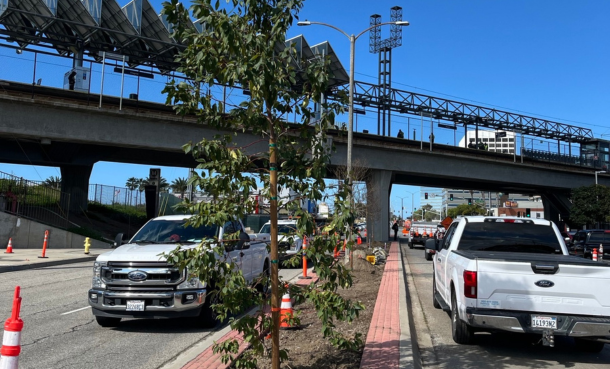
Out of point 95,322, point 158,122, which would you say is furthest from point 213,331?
point 158,122

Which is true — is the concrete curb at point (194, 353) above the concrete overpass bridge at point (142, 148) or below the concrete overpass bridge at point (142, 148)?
below

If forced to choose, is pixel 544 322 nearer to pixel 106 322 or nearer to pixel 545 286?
pixel 545 286

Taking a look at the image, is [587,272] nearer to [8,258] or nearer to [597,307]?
[597,307]

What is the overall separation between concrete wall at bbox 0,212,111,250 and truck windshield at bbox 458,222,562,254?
22.4m

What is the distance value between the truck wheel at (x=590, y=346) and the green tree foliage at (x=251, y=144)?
432cm

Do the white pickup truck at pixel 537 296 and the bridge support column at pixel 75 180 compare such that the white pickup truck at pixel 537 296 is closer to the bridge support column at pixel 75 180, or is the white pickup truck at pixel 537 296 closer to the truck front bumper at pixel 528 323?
the truck front bumper at pixel 528 323

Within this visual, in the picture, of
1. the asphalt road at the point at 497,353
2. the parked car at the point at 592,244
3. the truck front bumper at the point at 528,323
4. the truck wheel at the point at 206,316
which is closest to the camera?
the truck front bumper at the point at 528,323

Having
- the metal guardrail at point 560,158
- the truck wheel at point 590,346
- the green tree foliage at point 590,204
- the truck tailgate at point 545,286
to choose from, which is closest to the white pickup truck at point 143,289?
the truck tailgate at point 545,286

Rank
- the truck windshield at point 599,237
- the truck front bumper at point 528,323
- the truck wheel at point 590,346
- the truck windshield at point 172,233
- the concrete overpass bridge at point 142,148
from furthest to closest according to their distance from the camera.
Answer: the concrete overpass bridge at point 142,148, the truck windshield at point 599,237, the truck windshield at point 172,233, the truck wheel at point 590,346, the truck front bumper at point 528,323

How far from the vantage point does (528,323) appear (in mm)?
6285

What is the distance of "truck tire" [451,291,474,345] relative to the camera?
23.7 feet

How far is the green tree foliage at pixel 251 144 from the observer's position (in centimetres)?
452

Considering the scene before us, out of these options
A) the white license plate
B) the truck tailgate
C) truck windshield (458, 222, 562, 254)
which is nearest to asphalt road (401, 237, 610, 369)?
the white license plate

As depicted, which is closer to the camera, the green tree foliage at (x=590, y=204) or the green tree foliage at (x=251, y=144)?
the green tree foliage at (x=251, y=144)
